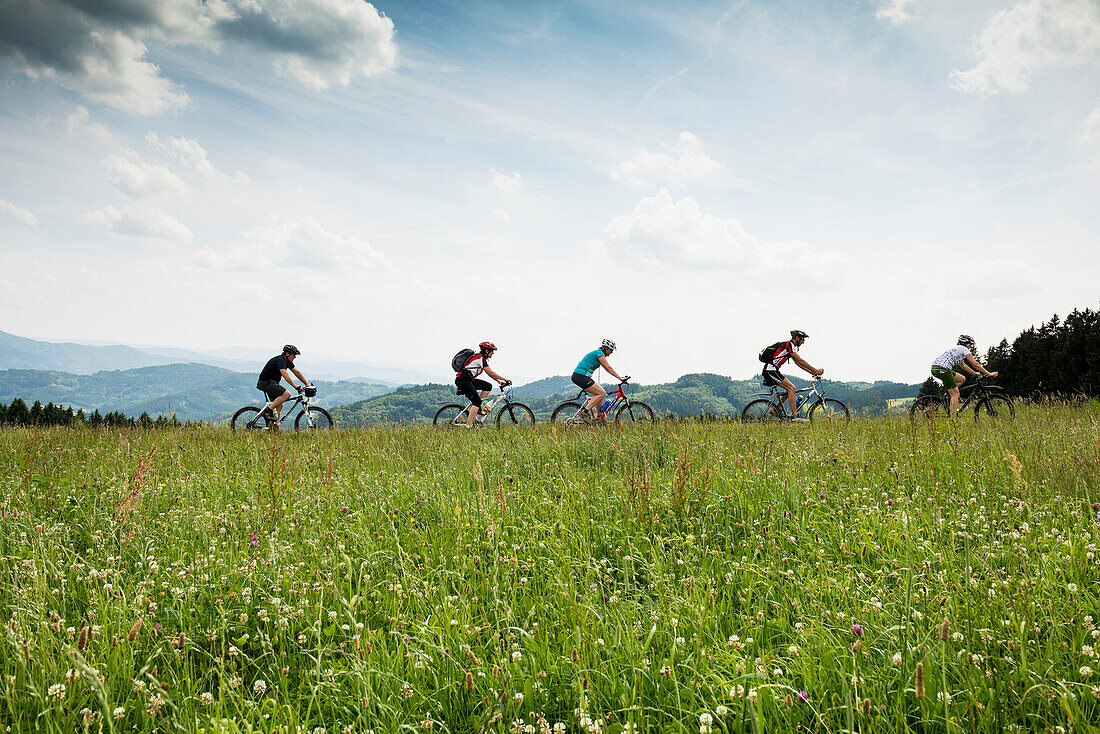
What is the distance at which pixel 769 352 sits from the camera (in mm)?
15648

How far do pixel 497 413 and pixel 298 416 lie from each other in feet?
21.2

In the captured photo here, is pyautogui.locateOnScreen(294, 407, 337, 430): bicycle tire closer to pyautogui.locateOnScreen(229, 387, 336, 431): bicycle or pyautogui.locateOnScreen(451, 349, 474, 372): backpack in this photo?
pyautogui.locateOnScreen(229, 387, 336, 431): bicycle

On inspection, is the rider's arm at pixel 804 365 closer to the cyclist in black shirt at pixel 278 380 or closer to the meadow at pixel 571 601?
the meadow at pixel 571 601

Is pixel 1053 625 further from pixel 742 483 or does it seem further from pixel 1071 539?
pixel 742 483

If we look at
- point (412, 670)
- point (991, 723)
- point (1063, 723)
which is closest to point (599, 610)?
point (412, 670)

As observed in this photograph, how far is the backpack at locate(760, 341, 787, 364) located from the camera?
15477 millimetres

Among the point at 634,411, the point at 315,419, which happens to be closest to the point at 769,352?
the point at 634,411

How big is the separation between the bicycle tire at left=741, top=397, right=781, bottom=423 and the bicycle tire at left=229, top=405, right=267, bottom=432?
14519 millimetres

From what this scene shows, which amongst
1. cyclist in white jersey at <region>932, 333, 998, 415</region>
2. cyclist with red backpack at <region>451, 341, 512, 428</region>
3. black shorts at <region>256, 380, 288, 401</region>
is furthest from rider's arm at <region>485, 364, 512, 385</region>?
cyclist in white jersey at <region>932, 333, 998, 415</region>

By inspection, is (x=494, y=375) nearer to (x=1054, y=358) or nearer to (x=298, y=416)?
(x=298, y=416)

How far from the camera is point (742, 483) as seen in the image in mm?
5656

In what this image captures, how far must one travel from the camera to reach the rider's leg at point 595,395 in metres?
15.5

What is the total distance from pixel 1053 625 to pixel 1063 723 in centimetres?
61

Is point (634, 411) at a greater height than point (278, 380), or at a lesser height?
lesser
